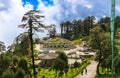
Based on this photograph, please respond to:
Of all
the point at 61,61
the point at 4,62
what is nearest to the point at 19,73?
the point at 4,62

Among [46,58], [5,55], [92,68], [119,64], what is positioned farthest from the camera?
[46,58]

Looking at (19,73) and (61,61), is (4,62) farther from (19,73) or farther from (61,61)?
(61,61)

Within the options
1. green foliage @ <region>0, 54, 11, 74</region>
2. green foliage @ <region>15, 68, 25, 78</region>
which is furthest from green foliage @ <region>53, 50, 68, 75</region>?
green foliage @ <region>15, 68, 25, 78</region>

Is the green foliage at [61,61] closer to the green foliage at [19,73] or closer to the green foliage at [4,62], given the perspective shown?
the green foliage at [4,62]

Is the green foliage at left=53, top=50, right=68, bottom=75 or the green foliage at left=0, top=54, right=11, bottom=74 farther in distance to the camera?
the green foliage at left=53, top=50, right=68, bottom=75

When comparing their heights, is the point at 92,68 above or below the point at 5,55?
below

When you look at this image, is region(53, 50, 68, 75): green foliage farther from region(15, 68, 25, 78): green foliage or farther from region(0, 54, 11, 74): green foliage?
region(15, 68, 25, 78): green foliage

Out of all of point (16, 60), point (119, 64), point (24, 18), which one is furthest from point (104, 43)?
point (24, 18)

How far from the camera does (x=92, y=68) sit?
64312 millimetres

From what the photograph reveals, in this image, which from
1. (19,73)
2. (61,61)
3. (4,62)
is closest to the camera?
(19,73)

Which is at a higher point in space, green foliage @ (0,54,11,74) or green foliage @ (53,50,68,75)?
green foliage @ (0,54,11,74)

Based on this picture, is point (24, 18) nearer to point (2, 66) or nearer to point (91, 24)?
point (2, 66)

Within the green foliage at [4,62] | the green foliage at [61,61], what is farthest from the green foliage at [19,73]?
the green foliage at [61,61]

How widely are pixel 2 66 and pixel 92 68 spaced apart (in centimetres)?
3687
